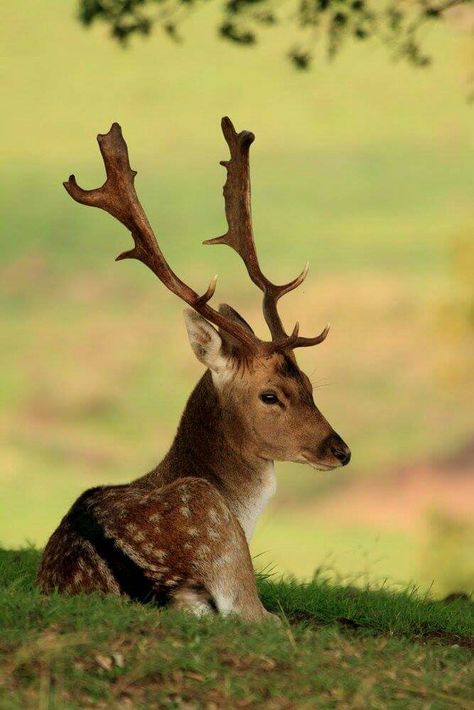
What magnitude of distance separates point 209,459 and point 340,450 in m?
0.78

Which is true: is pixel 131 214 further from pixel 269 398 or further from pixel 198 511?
pixel 198 511

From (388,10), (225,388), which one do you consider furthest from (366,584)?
(388,10)

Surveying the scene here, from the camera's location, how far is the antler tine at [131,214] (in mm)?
7863

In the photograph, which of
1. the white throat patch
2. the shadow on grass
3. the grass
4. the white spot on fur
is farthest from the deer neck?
the grass

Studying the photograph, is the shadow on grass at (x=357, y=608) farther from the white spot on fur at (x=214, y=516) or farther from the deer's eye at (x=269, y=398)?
the white spot on fur at (x=214, y=516)

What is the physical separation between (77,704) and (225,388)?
3.14 m

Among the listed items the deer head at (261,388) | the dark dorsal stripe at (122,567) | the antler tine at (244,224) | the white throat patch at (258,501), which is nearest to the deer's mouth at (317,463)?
the deer head at (261,388)

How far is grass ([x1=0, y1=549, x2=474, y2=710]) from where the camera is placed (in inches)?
201

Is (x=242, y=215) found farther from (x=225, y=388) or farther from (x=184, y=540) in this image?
(x=184, y=540)

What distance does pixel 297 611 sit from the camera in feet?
28.9

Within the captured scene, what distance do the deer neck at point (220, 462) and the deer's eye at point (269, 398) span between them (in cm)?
22

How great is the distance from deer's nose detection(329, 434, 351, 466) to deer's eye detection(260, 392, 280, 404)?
16.2 inches

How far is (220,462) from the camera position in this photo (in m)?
7.82

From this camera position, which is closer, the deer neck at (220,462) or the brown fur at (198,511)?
the brown fur at (198,511)
